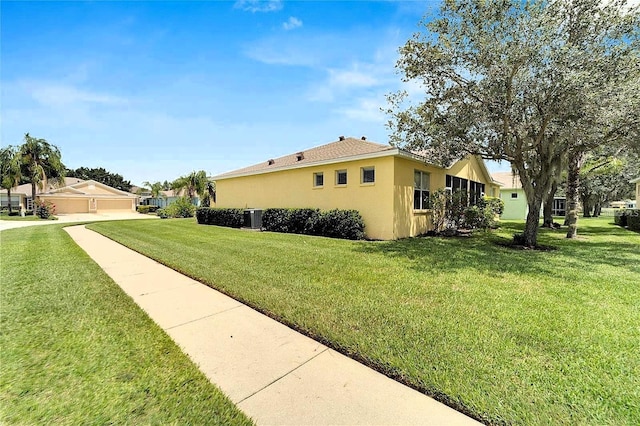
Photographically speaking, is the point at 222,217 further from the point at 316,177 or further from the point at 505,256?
the point at 505,256

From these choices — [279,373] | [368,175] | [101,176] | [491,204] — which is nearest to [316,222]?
[368,175]

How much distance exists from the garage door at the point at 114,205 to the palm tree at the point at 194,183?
10.7m

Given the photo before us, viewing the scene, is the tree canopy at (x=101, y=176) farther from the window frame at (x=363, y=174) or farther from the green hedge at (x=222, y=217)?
the window frame at (x=363, y=174)

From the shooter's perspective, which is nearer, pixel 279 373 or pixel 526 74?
pixel 279 373

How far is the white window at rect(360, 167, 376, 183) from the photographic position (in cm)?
1125

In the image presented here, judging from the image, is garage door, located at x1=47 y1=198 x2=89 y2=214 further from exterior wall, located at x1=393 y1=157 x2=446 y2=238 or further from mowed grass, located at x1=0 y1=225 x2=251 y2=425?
exterior wall, located at x1=393 y1=157 x2=446 y2=238

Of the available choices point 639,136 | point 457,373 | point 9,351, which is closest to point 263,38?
point 9,351

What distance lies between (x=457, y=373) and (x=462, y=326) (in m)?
1.06

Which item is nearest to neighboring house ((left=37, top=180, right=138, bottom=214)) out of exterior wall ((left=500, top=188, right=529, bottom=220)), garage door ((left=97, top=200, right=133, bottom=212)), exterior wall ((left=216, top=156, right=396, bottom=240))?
garage door ((left=97, top=200, right=133, bottom=212))

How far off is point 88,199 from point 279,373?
47060 millimetres

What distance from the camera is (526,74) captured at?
25.8 ft

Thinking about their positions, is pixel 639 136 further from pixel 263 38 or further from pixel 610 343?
pixel 263 38

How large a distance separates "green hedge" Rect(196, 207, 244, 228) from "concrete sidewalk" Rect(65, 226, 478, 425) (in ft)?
38.8

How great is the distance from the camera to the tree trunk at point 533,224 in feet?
31.5
